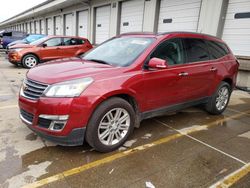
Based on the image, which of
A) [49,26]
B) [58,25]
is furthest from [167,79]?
[49,26]

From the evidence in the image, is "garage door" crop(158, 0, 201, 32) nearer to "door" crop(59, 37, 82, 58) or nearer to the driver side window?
"door" crop(59, 37, 82, 58)

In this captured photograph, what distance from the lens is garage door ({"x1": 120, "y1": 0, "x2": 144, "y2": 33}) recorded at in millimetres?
12037

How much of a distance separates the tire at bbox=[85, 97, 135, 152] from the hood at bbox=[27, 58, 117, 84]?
0.46m

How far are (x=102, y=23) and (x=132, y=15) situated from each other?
362 centimetres

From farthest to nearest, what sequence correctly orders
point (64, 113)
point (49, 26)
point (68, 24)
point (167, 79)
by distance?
point (49, 26) < point (68, 24) < point (167, 79) < point (64, 113)

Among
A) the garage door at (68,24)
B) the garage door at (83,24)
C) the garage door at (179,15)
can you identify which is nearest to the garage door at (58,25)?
the garage door at (68,24)

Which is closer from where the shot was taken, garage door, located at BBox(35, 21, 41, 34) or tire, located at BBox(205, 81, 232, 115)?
tire, located at BBox(205, 81, 232, 115)

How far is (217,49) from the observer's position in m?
4.81

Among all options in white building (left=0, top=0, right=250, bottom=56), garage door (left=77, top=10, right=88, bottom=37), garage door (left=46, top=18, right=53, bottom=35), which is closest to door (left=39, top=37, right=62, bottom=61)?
white building (left=0, top=0, right=250, bottom=56)

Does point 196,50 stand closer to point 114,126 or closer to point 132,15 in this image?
point 114,126

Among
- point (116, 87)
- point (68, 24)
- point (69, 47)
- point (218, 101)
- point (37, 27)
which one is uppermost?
point (68, 24)

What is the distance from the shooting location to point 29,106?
2898 millimetres

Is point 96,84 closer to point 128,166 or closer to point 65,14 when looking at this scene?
point 128,166

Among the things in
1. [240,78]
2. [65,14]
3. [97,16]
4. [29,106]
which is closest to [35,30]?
[65,14]
